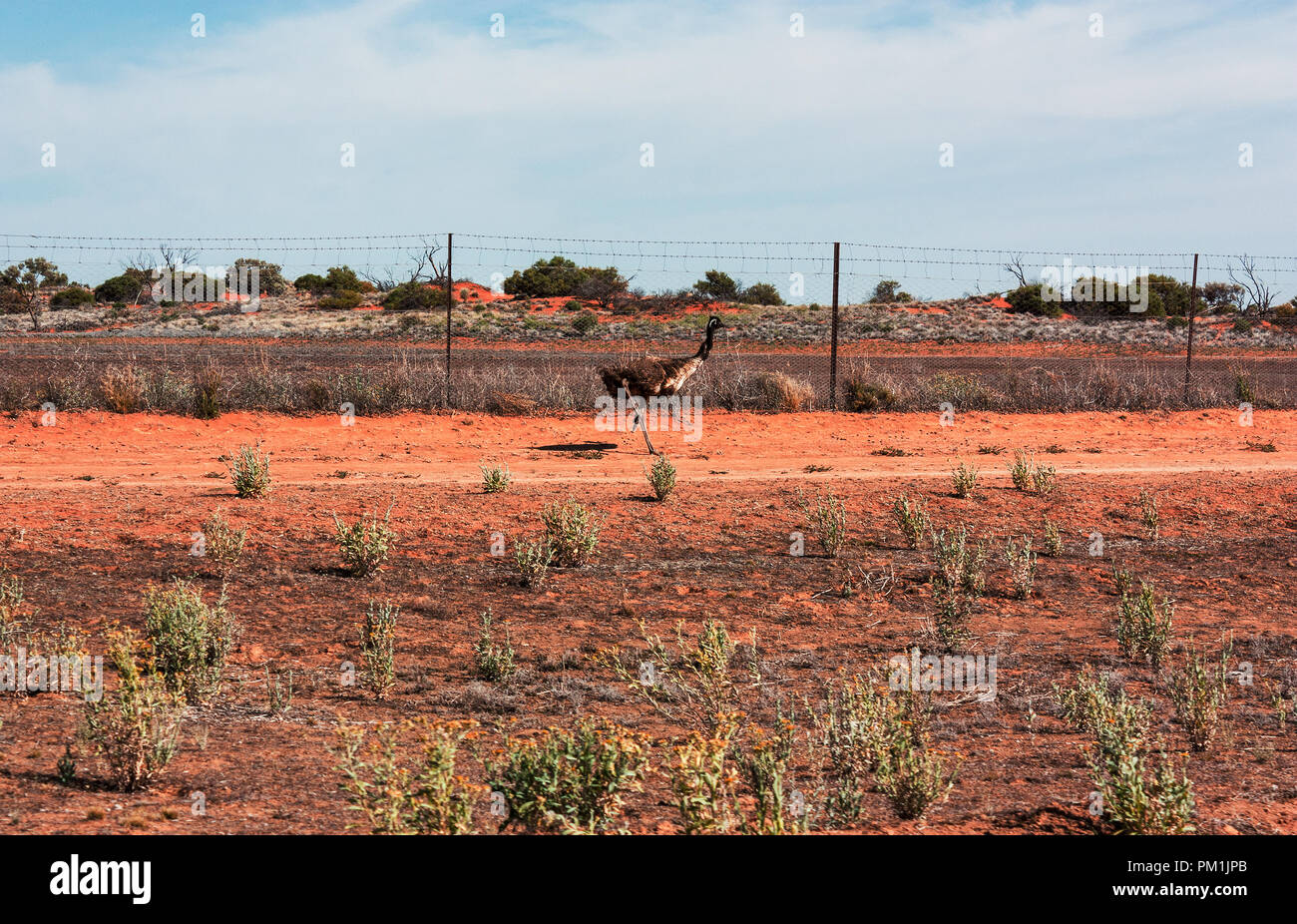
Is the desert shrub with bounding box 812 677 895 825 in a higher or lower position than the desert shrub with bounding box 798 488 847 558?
lower

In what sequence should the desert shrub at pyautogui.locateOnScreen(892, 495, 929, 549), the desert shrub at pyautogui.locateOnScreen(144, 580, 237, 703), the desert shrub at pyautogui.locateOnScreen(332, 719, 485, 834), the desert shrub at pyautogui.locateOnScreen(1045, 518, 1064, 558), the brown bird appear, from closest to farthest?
the desert shrub at pyautogui.locateOnScreen(332, 719, 485, 834), the desert shrub at pyautogui.locateOnScreen(144, 580, 237, 703), the desert shrub at pyautogui.locateOnScreen(1045, 518, 1064, 558), the desert shrub at pyautogui.locateOnScreen(892, 495, 929, 549), the brown bird

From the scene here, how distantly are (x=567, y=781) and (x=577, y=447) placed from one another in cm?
1162

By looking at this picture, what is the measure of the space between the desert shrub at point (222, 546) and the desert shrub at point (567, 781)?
528 centimetres

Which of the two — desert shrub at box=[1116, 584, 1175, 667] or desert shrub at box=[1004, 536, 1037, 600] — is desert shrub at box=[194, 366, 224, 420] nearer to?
desert shrub at box=[1004, 536, 1037, 600]

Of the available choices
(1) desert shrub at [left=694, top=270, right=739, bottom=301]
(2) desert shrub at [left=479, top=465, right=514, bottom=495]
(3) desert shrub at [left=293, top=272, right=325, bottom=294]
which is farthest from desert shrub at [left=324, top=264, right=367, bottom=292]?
(2) desert shrub at [left=479, top=465, right=514, bottom=495]

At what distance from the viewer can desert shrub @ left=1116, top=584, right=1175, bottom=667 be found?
7363mm

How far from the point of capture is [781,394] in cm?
1891

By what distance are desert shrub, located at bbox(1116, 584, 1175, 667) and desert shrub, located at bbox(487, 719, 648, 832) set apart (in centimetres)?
430

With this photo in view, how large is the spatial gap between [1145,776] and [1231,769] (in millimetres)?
771

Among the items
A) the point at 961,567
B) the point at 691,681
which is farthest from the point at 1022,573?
the point at 691,681

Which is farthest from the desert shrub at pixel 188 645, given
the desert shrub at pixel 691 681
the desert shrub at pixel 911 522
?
the desert shrub at pixel 911 522

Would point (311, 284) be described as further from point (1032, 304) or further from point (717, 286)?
point (1032, 304)

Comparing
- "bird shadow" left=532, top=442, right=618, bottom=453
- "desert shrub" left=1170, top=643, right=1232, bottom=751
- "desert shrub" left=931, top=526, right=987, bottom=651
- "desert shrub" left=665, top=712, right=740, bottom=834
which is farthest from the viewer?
"bird shadow" left=532, top=442, right=618, bottom=453

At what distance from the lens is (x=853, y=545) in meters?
10.7
